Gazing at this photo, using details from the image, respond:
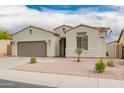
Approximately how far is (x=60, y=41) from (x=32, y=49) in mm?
3666

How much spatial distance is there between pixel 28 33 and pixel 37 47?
6.69 feet

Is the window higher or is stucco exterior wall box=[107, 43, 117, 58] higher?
the window

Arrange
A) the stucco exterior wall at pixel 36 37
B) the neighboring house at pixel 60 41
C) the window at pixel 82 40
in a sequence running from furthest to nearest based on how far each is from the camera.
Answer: the stucco exterior wall at pixel 36 37 → the window at pixel 82 40 → the neighboring house at pixel 60 41

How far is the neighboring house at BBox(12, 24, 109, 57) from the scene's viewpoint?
28391mm

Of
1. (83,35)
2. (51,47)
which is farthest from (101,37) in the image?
(51,47)

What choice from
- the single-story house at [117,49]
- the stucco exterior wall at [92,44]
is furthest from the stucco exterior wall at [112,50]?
the stucco exterior wall at [92,44]

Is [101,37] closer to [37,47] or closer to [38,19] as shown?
[37,47]

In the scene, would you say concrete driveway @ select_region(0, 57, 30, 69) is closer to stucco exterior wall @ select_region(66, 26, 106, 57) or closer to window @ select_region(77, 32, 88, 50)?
stucco exterior wall @ select_region(66, 26, 106, 57)

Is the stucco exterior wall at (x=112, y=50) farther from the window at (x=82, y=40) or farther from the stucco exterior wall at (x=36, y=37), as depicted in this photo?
the stucco exterior wall at (x=36, y=37)

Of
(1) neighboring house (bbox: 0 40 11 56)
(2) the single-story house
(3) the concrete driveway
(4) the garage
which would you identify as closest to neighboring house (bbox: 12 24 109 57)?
(4) the garage

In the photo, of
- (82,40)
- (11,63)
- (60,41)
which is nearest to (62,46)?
(60,41)

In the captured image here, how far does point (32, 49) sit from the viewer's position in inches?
1312

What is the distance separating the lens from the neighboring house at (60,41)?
28391 millimetres

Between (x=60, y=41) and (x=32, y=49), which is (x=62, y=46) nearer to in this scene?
(x=60, y=41)
